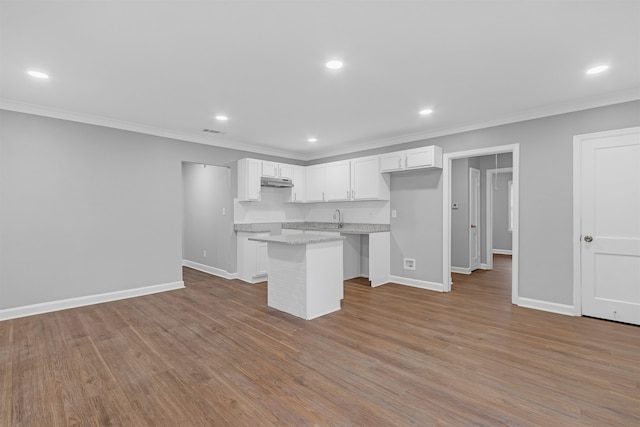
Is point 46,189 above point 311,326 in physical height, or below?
above

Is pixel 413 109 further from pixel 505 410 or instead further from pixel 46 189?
pixel 46 189

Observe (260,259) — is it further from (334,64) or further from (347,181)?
(334,64)

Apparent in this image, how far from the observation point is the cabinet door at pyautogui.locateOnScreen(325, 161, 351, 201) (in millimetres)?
5910

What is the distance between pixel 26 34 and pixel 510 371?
4.55m

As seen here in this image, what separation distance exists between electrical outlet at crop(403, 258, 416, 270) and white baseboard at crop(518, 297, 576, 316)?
1.60 metres

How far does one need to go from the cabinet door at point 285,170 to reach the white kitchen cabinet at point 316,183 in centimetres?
40

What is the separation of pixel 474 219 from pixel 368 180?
2928 millimetres

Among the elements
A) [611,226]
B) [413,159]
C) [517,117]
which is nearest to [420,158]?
[413,159]

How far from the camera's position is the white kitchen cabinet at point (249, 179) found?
5648mm

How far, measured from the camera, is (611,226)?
3.54m

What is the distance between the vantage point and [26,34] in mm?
2291

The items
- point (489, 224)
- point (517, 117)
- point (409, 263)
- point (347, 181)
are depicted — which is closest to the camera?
point (517, 117)

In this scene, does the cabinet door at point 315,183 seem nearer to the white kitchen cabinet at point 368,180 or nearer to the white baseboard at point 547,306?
the white kitchen cabinet at point 368,180

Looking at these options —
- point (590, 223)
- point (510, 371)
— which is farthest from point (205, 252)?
point (590, 223)
